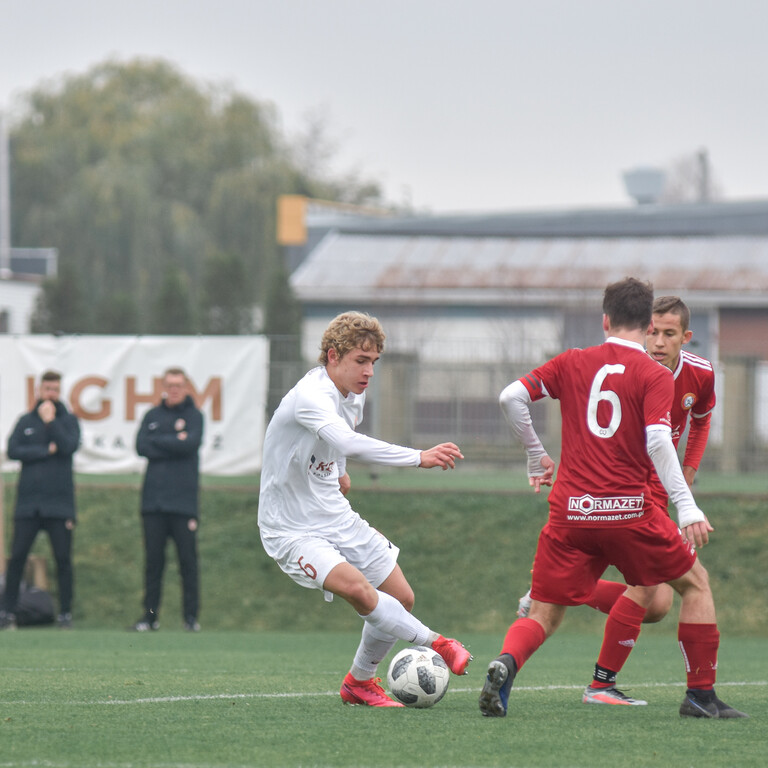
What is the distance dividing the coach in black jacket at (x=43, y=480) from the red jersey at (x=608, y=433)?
7.67 meters

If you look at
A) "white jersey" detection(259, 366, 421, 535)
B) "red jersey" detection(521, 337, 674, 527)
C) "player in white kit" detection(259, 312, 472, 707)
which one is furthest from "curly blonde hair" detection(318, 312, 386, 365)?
"red jersey" detection(521, 337, 674, 527)

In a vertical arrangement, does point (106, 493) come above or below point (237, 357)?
below

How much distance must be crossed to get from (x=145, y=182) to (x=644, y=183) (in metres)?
15.0

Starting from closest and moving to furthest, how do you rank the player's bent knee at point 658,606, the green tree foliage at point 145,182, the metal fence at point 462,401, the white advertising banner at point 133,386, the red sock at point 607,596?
the player's bent knee at point 658,606 < the red sock at point 607,596 < the metal fence at point 462,401 < the white advertising banner at point 133,386 < the green tree foliage at point 145,182

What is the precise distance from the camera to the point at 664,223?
35.8m

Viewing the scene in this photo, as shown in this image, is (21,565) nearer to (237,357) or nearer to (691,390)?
(237,357)

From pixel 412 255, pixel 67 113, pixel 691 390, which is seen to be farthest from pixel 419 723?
pixel 67 113

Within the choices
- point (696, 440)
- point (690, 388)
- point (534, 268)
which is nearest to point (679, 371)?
point (690, 388)

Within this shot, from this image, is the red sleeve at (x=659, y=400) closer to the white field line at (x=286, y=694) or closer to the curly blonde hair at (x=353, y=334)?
the curly blonde hair at (x=353, y=334)

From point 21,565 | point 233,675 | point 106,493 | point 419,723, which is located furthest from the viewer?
point 106,493

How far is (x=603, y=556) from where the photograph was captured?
6.04m

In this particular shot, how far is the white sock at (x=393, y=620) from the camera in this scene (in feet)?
20.3

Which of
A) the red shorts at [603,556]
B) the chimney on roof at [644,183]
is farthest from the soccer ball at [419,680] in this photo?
the chimney on roof at [644,183]

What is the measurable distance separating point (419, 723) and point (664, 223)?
31450 mm
